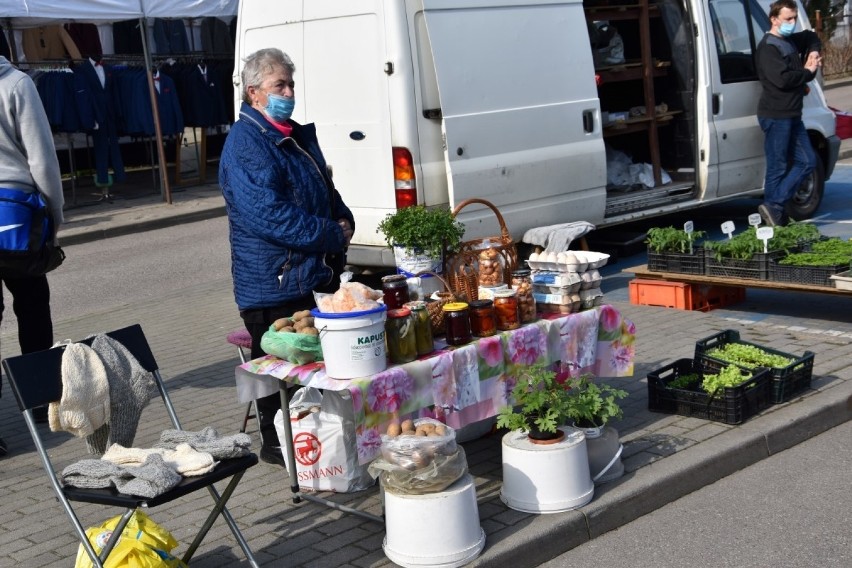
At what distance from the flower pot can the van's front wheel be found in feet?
25.3

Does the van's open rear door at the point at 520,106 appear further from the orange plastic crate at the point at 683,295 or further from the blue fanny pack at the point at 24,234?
Result: the blue fanny pack at the point at 24,234

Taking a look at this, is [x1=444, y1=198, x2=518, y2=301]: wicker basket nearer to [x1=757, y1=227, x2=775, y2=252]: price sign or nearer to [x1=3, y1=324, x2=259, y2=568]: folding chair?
[x1=3, y1=324, x2=259, y2=568]: folding chair

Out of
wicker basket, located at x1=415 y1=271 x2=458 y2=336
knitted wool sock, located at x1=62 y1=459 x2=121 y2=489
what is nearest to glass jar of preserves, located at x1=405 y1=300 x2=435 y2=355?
wicker basket, located at x1=415 y1=271 x2=458 y2=336

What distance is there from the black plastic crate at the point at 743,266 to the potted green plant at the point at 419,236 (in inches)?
124

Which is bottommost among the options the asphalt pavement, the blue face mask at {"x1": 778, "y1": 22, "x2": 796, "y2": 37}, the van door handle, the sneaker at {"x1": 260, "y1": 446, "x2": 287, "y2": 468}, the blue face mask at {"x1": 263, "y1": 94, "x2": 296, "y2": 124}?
the asphalt pavement

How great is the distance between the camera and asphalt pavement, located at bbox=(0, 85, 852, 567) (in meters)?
4.55

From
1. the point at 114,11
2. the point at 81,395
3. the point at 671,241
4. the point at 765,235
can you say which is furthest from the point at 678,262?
the point at 114,11

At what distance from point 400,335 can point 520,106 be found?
15.0 feet

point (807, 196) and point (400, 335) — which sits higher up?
point (400, 335)

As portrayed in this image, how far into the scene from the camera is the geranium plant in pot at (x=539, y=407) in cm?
468

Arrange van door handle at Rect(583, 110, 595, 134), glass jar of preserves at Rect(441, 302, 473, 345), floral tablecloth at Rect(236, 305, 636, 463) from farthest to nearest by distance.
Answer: van door handle at Rect(583, 110, 595, 134) → glass jar of preserves at Rect(441, 302, 473, 345) → floral tablecloth at Rect(236, 305, 636, 463)

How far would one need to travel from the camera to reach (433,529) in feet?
13.8

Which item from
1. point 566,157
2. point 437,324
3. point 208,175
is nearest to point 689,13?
point 566,157

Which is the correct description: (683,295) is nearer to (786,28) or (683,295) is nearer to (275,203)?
(786,28)
